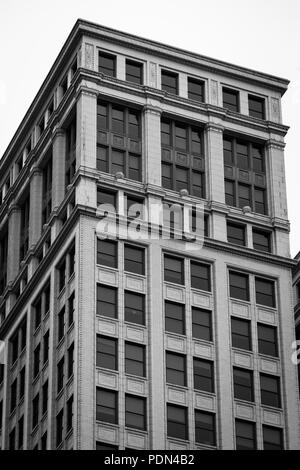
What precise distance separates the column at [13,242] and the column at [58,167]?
10.5 meters

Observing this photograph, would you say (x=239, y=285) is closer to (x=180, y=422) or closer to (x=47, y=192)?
(x=180, y=422)

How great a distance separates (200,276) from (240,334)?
554 centimetres

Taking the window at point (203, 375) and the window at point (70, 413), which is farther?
the window at point (203, 375)

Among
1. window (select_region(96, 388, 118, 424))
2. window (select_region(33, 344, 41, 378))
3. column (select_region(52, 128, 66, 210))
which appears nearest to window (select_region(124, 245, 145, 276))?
column (select_region(52, 128, 66, 210))

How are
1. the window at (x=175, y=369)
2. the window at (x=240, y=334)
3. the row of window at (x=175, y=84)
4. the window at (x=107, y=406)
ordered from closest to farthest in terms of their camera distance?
the window at (x=107, y=406)
the window at (x=175, y=369)
the window at (x=240, y=334)
the row of window at (x=175, y=84)

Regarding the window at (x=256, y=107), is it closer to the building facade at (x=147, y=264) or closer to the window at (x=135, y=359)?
the building facade at (x=147, y=264)

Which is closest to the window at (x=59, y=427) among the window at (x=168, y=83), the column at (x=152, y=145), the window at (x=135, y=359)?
the window at (x=135, y=359)

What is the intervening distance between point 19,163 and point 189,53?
19.7 meters

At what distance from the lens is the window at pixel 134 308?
13775 cm

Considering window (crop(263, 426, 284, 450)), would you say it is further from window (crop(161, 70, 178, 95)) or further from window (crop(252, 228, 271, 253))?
window (crop(161, 70, 178, 95))

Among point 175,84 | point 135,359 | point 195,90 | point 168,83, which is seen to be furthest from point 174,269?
point 195,90

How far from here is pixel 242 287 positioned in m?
144

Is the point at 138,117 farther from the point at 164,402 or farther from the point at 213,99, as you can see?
the point at 164,402
